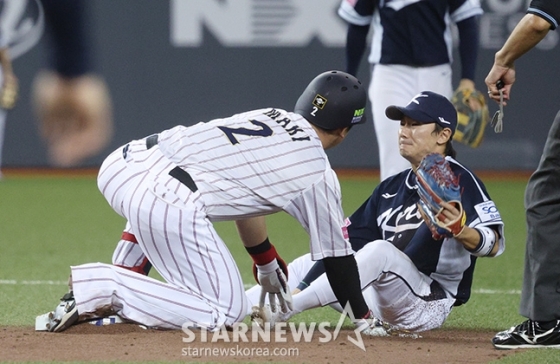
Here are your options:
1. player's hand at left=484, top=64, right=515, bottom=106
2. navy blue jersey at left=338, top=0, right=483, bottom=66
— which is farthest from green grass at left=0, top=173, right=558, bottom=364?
navy blue jersey at left=338, top=0, right=483, bottom=66

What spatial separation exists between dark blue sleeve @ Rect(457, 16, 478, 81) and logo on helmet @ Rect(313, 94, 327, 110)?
2.47m

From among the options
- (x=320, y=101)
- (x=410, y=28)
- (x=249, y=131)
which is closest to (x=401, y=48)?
(x=410, y=28)

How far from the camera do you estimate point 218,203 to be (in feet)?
13.4

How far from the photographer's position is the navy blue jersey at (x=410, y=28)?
6.15 metres

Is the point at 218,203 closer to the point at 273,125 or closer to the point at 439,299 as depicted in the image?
the point at 273,125

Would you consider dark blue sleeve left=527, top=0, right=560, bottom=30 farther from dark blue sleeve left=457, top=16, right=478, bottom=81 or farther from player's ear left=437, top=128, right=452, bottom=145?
dark blue sleeve left=457, top=16, right=478, bottom=81

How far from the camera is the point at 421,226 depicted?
446 centimetres

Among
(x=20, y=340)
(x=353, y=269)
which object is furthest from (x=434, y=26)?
(x=20, y=340)

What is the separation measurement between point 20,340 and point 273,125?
136cm

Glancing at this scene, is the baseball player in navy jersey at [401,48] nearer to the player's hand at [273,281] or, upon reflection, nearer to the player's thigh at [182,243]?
the player's hand at [273,281]

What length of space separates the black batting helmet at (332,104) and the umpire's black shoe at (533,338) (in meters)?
1.11

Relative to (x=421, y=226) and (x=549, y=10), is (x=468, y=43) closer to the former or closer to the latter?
(x=421, y=226)

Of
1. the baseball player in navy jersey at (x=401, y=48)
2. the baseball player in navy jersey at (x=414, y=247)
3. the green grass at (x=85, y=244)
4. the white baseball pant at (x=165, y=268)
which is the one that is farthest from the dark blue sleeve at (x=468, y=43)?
the white baseball pant at (x=165, y=268)

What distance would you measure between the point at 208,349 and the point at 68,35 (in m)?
8.61
